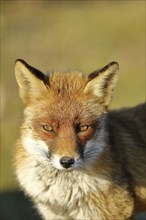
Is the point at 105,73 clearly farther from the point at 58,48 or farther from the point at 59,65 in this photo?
the point at 58,48

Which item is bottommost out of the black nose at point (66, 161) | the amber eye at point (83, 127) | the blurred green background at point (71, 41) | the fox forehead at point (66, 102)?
the black nose at point (66, 161)

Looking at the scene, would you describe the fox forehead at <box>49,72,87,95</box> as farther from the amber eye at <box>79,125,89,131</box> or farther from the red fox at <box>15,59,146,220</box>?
the amber eye at <box>79,125,89,131</box>

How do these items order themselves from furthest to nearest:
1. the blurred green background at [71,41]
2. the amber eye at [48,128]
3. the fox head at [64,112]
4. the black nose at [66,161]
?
the blurred green background at [71,41], the amber eye at [48,128], the fox head at [64,112], the black nose at [66,161]

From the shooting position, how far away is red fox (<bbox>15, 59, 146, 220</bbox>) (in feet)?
23.5

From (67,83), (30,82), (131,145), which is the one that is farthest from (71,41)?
(30,82)

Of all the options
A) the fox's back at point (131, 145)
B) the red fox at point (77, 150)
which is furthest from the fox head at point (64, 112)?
the fox's back at point (131, 145)

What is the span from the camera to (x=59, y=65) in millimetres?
21781

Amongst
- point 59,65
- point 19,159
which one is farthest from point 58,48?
point 19,159

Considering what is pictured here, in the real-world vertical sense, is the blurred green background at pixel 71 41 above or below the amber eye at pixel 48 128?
above

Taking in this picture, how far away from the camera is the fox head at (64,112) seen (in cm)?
702

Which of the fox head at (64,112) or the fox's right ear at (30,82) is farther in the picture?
the fox's right ear at (30,82)

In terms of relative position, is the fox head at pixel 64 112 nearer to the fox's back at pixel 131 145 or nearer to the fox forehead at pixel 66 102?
the fox forehead at pixel 66 102

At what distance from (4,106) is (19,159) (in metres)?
10.7

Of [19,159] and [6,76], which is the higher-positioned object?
[6,76]
